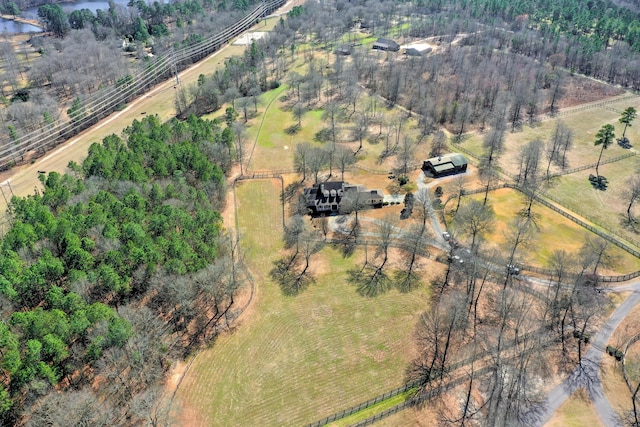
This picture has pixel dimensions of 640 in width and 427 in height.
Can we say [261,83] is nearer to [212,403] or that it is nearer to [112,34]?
[112,34]

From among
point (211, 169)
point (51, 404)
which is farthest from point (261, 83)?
point (51, 404)

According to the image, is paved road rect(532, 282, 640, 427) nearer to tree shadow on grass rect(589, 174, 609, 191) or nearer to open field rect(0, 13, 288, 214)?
tree shadow on grass rect(589, 174, 609, 191)

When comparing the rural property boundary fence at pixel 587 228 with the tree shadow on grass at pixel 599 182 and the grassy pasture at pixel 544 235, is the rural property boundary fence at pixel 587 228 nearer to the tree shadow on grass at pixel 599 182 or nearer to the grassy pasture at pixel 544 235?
the grassy pasture at pixel 544 235

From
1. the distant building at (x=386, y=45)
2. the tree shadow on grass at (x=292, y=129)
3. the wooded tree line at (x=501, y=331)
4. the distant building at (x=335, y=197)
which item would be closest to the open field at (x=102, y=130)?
the tree shadow on grass at (x=292, y=129)

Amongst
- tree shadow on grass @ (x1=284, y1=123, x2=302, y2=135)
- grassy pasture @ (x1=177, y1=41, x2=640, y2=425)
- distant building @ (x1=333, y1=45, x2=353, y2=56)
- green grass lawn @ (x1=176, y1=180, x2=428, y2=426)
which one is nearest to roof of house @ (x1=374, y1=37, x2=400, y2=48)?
distant building @ (x1=333, y1=45, x2=353, y2=56)

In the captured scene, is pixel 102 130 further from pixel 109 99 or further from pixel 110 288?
pixel 110 288

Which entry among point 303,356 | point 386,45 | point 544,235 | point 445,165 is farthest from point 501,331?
point 386,45
